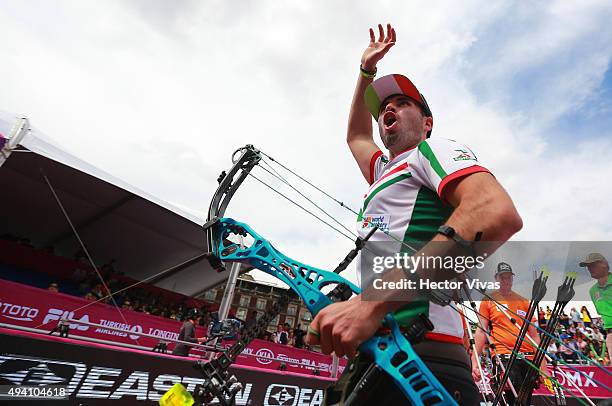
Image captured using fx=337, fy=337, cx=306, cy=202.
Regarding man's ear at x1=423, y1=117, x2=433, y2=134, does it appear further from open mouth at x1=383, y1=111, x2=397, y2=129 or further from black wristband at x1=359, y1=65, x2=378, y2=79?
black wristband at x1=359, y1=65, x2=378, y2=79

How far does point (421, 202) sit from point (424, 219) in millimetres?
75

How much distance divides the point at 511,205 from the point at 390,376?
2.30 feet

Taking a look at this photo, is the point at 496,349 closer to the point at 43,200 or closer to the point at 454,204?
the point at 454,204

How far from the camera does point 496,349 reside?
494 centimetres

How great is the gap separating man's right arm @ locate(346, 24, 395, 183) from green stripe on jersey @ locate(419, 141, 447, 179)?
113 centimetres

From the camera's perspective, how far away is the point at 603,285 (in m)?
4.68

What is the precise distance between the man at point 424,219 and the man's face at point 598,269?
4415 millimetres

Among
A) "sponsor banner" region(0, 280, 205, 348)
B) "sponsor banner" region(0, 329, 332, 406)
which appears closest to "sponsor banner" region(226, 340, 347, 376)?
"sponsor banner" region(0, 280, 205, 348)

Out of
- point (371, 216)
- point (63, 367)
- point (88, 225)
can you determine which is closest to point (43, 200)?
point (88, 225)

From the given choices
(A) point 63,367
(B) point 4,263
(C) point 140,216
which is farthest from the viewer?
(C) point 140,216

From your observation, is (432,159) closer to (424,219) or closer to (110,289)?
(424,219)

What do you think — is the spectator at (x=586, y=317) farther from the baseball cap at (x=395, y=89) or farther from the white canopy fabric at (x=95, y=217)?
the baseball cap at (x=395, y=89)

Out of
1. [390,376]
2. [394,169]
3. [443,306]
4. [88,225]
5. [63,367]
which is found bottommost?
[63,367]

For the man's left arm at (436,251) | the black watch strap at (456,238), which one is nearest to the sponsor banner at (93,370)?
the man's left arm at (436,251)
